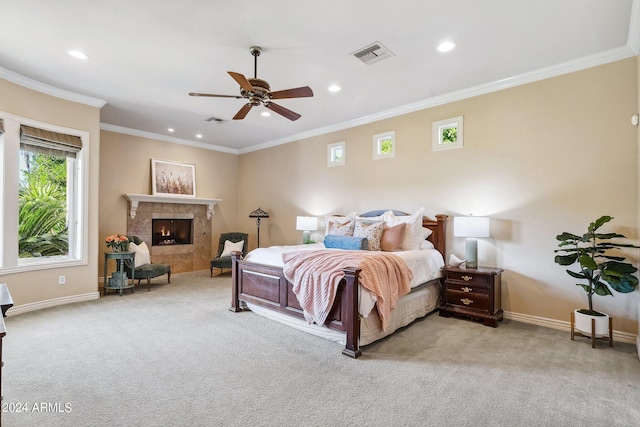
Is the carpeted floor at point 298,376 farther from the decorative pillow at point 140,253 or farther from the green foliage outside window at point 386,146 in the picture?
the green foliage outside window at point 386,146

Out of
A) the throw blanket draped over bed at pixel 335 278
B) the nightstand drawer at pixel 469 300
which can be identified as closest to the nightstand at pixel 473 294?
the nightstand drawer at pixel 469 300

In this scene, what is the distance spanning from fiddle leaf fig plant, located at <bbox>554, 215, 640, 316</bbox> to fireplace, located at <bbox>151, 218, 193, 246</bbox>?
6.86 m

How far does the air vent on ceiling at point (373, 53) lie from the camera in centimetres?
337

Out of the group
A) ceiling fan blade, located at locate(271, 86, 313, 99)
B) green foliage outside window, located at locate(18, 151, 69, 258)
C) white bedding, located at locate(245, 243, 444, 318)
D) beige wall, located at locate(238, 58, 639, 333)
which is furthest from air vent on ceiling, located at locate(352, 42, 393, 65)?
green foliage outside window, located at locate(18, 151, 69, 258)

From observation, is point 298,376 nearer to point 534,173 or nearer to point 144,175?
point 534,173

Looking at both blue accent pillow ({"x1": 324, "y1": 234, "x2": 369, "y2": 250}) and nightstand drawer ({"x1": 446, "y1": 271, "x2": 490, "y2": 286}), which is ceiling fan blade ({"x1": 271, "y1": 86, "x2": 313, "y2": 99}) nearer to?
blue accent pillow ({"x1": 324, "y1": 234, "x2": 369, "y2": 250})

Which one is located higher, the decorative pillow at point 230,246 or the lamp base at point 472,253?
the lamp base at point 472,253

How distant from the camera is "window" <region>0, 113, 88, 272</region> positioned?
4121 mm

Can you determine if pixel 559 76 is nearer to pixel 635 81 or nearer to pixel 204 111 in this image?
pixel 635 81

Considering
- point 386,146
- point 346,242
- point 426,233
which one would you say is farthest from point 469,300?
point 386,146

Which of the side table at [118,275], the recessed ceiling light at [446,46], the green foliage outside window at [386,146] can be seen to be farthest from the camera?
the green foliage outside window at [386,146]

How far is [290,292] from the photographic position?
12.2 feet

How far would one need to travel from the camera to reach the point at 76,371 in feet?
8.74

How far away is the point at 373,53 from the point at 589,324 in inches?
139
